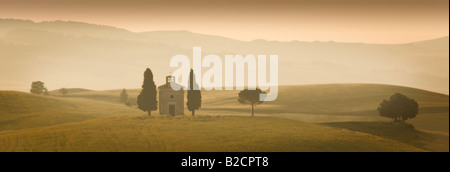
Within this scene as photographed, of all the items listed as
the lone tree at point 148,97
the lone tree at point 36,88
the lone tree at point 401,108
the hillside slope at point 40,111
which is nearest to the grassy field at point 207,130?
the hillside slope at point 40,111

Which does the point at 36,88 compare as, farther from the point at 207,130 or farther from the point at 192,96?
the point at 207,130

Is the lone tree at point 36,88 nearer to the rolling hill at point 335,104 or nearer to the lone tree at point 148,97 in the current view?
the rolling hill at point 335,104

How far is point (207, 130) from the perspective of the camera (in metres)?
58.2

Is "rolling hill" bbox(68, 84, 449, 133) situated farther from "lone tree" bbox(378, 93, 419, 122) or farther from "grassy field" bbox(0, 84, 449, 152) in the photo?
"lone tree" bbox(378, 93, 419, 122)

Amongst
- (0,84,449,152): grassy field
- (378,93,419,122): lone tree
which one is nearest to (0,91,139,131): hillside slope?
(0,84,449,152): grassy field

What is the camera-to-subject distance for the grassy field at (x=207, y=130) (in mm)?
49250

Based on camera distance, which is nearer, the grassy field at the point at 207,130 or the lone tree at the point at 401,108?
the grassy field at the point at 207,130

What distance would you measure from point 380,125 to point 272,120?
2002 centimetres

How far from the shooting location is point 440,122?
88.2m

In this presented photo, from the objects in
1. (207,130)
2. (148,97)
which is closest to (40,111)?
(148,97)

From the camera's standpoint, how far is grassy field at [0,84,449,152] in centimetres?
4925

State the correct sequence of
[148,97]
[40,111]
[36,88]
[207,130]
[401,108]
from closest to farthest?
[207,130] → [148,97] → [401,108] → [40,111] → [36,88]
